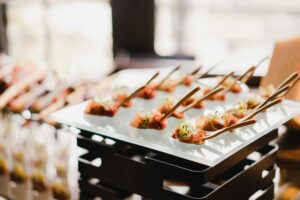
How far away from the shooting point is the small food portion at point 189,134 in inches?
60.3

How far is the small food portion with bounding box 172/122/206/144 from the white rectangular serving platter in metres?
0.02

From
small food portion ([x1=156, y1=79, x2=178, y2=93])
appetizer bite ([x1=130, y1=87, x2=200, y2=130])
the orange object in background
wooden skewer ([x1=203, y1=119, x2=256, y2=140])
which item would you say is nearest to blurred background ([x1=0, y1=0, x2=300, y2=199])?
the orange object in background

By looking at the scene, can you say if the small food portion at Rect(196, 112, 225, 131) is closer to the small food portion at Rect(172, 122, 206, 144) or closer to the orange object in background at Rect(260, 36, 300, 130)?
the small food portion at Rect(172, 122, 206, 144)

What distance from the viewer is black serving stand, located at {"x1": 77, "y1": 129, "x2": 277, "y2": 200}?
61.1 inches

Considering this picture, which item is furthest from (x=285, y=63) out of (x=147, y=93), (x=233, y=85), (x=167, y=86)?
(x=147, y=93)

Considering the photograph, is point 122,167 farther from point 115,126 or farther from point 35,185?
point 35,185

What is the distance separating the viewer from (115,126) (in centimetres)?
172

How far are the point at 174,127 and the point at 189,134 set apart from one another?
209 millimetres

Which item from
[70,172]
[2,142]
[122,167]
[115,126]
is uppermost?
[115,126]

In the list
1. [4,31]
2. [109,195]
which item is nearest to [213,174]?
[109,195]

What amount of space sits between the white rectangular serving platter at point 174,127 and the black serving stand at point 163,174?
5 centimetres

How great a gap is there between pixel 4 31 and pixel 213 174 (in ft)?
11.5

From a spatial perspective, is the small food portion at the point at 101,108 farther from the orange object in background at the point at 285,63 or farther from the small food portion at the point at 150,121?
the orange object in background at the point at 285,63

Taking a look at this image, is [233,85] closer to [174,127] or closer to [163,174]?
[174,127]
